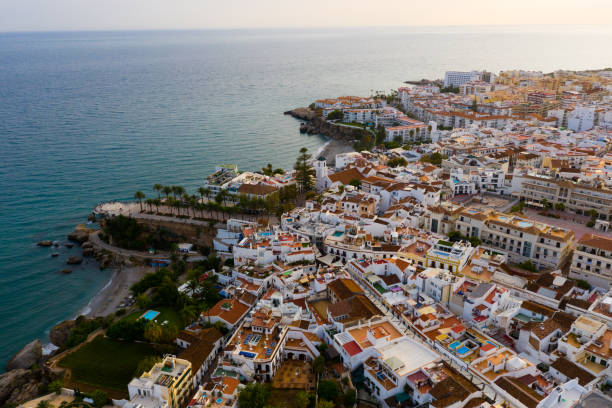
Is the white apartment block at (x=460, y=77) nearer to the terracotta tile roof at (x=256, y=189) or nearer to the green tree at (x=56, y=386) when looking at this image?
the terracotta tile roof at (x=256, y=189)

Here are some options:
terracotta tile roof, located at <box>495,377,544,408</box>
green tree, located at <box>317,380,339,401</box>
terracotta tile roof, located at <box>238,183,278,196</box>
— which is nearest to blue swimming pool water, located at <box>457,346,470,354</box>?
terracotta tile roof, located at <box>495,377,544,408</box>

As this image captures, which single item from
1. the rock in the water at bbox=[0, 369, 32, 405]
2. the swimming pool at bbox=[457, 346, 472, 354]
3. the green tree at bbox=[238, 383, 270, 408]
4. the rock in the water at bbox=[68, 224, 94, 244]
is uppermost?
the swimming pool at bbox=[457, 346, 472, 354]

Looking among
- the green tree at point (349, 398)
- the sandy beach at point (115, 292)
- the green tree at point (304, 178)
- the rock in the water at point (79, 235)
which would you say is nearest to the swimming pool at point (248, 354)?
the green tree at point (349, 398)

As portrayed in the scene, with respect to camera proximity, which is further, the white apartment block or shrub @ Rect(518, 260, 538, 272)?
the white apartment block

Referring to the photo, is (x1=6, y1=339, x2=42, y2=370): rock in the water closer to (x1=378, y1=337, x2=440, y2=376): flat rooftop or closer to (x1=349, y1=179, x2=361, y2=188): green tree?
(x1=378, y1=337, x2=440, y2=376): flat rooftop

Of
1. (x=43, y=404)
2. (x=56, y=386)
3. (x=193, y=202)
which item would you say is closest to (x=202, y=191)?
(x=193, y=202)

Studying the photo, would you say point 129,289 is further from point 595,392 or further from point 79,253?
point 595,392

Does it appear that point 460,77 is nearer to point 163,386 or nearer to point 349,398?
point 349,398
